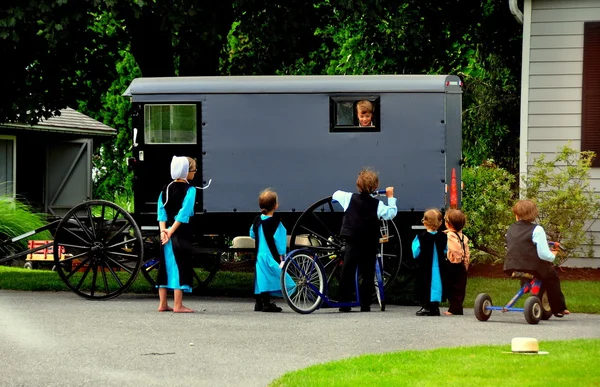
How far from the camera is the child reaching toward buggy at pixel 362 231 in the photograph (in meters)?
13.0

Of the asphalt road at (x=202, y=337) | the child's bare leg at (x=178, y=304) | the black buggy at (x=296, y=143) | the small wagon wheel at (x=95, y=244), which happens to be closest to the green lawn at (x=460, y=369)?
the asphalt road at (x=202, y=337)

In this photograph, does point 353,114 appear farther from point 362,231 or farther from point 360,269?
point 360,269

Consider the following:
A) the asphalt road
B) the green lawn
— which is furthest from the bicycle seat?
the green lawn

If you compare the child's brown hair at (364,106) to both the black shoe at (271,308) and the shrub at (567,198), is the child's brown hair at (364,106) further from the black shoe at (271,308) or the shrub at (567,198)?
the shrub at (567,198)

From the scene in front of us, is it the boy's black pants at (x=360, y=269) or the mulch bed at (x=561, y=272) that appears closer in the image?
the boy's black pants at (x=360, y=269)

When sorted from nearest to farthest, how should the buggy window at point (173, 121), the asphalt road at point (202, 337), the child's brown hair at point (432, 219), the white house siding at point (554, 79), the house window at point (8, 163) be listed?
the asphalt road at point (202, 337)
the child's brown hair at point (432, 219)
the buggy window at point (173, 121)
the white house siding at point (554, 79)
the house window at point (8, 163)

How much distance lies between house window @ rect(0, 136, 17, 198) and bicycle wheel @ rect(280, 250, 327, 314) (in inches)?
654

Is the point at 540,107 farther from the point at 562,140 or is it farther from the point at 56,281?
the point at 56,281

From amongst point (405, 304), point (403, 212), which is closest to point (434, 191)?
point (403, 212)

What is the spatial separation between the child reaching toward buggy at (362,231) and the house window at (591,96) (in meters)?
4.73

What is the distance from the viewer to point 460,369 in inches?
334

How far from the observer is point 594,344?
32.4 ft

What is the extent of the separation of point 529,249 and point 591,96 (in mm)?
5435

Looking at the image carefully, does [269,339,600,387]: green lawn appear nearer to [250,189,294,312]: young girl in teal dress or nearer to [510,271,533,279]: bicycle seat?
[510,271,533,279]: bicycle seat
